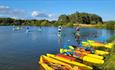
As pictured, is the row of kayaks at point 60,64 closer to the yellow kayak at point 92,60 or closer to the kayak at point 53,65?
the kayak at point 53,65

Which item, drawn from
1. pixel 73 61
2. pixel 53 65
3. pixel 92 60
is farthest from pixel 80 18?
pixel 53 65

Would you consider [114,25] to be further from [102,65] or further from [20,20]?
[20,20]

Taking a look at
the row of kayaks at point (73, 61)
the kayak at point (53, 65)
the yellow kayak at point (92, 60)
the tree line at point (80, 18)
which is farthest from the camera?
the tree line at point (80, 18)

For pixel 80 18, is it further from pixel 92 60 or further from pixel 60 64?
pixel 60 64

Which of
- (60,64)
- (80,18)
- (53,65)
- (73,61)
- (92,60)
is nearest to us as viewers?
(53,65)

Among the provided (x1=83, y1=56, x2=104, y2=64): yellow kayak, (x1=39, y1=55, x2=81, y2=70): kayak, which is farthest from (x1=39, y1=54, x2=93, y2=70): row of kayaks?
(x1=83, y1=56, x2=104, y2=64): yellow kayak

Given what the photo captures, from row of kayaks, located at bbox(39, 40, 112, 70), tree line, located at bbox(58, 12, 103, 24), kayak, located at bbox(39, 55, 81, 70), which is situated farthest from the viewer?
tree line, located at bbox(58, 12, 103, 24)

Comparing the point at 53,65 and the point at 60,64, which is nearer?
the point at 53,65

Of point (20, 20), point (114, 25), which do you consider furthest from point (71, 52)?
point (20, 20)

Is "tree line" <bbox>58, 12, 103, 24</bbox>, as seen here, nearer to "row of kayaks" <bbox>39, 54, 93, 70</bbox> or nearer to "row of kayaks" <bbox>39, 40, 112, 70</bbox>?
"row of kayaks" <bbox>39, 40, 112, 70</bbox>

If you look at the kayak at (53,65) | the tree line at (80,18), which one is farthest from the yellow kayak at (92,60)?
the tree line at (80,18)

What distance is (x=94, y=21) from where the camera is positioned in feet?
542

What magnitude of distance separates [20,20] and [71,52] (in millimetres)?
170903

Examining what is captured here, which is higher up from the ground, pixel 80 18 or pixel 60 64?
pixel 80 18
